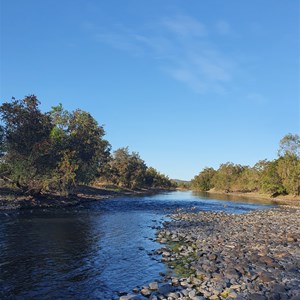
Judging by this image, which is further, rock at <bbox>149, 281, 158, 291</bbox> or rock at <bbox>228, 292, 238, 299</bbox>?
rock at <bbox>149, 281, 158, 291</bbox>

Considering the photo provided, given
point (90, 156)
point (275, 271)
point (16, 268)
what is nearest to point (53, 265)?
point (16, 268)

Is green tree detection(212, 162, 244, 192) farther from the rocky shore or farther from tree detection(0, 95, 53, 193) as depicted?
the rocky shore

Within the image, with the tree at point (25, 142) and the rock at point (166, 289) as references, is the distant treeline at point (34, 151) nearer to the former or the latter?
the tree at point (25, 142)

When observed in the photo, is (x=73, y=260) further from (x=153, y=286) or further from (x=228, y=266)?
(x=228, y=266)

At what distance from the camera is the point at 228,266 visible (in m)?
14.1

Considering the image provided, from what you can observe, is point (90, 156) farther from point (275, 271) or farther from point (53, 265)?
point (275, 271)

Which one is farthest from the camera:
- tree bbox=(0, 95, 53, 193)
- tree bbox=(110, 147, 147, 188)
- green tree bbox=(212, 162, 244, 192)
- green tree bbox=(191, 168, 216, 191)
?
green tree bbox=(191, 168, 216, 191)

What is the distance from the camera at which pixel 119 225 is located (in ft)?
92.6

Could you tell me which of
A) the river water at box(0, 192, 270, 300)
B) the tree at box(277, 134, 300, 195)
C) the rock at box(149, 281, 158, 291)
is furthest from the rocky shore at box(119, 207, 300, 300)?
the tree at box(277, 134, 300, 195)

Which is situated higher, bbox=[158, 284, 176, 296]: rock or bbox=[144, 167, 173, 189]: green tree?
bbox=[144, 167, 173, 189]: green tree

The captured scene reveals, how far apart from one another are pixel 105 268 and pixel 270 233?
13.8 meters

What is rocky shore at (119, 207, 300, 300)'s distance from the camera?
11.1m

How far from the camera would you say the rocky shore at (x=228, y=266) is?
36.3 feet

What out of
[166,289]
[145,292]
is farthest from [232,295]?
[145,292]
